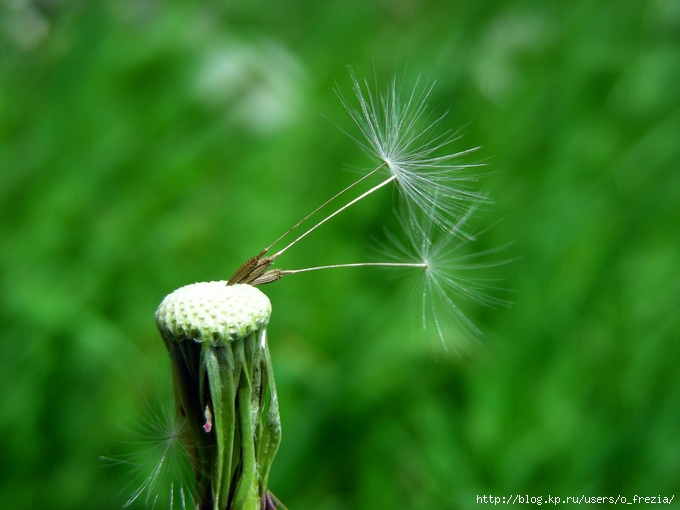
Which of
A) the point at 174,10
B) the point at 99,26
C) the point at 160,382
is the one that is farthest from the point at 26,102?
the point at 160,382

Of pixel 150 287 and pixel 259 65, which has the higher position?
pixel 259 65

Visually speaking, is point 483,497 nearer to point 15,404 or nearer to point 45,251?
point 15,404

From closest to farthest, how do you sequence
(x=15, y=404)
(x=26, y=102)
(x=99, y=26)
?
(x=15, y=404) → (x=99, y=26) → (x=26, y=102)

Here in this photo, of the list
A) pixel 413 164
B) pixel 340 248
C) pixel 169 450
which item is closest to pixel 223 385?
pixel 169 450

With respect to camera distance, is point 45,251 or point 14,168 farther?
point 14,168

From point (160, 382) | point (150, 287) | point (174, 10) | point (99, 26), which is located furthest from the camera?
point (174, 10)

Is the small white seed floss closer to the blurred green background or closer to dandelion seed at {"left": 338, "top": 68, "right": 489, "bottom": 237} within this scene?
dandelion seed at {"left": 338, "top": 68, "right": 489, "bottom": 237}
